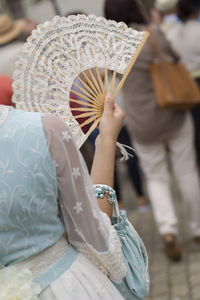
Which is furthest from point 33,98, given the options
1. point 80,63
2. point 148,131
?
point 148,131

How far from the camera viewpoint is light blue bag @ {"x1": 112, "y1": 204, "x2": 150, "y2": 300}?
2.40 meters

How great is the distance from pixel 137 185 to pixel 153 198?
1455 millimetres

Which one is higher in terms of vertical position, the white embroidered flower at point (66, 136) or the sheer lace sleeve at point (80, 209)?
the white embroidered flower at point (66, 136)

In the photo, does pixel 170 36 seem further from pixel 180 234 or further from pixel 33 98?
pixel 33 98

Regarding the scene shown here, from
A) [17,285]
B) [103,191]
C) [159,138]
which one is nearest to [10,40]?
[159,138]

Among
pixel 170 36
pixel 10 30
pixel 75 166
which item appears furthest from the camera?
pixel 10 30

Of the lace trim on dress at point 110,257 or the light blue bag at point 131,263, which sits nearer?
the lace trim on dress at point 110,257

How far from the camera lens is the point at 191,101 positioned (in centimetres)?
543

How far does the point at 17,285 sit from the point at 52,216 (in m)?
0.26

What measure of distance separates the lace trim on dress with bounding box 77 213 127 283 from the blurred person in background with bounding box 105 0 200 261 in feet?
10.2

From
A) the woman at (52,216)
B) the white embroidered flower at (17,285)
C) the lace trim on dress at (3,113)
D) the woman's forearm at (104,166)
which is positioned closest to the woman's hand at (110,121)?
the woman's forearm at (104,166)

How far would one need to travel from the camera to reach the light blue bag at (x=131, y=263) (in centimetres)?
240

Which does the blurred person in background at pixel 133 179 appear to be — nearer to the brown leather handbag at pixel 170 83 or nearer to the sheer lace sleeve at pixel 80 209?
the brown leather handbag at pixel 170 83

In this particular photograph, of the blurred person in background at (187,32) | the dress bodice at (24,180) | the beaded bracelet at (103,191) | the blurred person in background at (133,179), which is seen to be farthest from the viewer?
the blurred person in background at (133,179)
